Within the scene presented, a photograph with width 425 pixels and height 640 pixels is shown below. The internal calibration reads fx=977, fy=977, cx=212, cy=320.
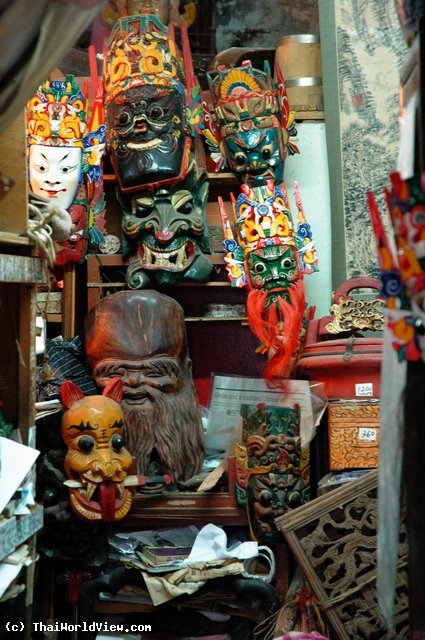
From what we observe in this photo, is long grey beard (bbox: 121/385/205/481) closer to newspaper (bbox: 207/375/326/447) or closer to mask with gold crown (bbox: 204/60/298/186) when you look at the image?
newspaper (bbox: 207/375/326/447)

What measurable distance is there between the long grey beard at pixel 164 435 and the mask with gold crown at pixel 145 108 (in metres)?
1.18

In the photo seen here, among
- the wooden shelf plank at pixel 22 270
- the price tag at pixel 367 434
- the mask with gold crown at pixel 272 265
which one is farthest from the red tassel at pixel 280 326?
the wooden shelf plank at pixel 22 270

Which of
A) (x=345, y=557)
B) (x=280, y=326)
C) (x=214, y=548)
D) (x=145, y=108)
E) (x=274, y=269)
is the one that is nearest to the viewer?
(x=345, y=557)

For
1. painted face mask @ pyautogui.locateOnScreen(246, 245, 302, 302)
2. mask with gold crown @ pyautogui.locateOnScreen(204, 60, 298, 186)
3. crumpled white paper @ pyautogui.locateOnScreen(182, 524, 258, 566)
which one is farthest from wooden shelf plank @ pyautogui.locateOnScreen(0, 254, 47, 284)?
mask with gold crown @ pyautogui.locateOnScreen(204, 60, 298, 186)

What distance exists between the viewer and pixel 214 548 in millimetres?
3850

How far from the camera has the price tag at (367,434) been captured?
4.02 meters

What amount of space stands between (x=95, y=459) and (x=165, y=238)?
4.70ft

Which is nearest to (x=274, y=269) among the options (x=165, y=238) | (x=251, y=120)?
(x=165, y=238)

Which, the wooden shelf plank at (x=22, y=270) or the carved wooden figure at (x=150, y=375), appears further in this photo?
the carved wooden figure at (x=150, y=375)

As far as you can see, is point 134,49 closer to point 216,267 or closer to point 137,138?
point 137,138

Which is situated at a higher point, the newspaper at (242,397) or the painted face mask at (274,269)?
the painted face mask at (274,269)

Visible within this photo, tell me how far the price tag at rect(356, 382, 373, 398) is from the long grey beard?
0.76 metres

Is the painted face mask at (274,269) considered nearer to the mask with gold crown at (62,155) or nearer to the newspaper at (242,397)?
the newspaper at (242,397)

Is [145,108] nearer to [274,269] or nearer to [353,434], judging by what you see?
[274,269]
